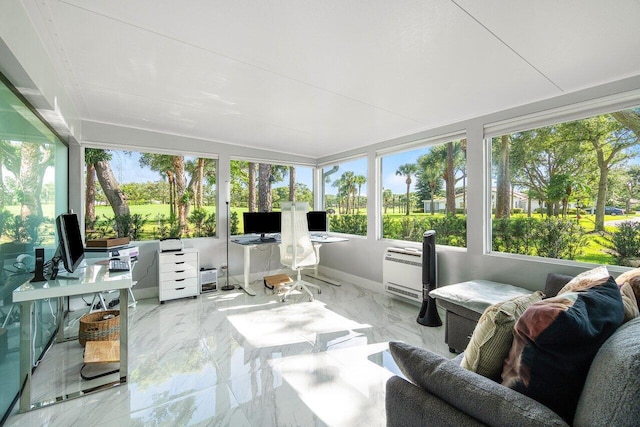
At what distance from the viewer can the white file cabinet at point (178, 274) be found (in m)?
3.62

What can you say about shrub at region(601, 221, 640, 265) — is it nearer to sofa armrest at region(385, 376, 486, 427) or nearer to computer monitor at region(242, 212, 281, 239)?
sofa armrest at region(385, 376, 486, 427)

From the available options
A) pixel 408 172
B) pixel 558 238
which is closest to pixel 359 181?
pixel 408 172

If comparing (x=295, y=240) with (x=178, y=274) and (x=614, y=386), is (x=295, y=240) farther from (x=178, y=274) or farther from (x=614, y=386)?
(x=614, y=386)

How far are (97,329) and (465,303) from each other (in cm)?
324

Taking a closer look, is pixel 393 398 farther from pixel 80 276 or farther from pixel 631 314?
pixel 80 276

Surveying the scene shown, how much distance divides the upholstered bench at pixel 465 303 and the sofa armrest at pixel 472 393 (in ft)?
4.79

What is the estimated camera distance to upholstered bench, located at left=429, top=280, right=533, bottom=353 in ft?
7.41

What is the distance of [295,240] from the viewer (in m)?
3.82

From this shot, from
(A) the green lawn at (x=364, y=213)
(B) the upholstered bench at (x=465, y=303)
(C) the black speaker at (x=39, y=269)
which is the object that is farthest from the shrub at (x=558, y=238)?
(C) the black speaker at (x=39, y=269)

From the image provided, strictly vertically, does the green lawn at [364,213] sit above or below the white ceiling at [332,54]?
below

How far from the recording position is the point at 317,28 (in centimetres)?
164

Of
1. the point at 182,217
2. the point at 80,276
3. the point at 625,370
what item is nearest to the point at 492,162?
the point at 625,370

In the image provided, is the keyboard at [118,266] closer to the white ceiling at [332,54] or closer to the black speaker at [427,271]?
the white ceiling at [332,54]

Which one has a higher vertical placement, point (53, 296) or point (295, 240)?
point (295, 240)
